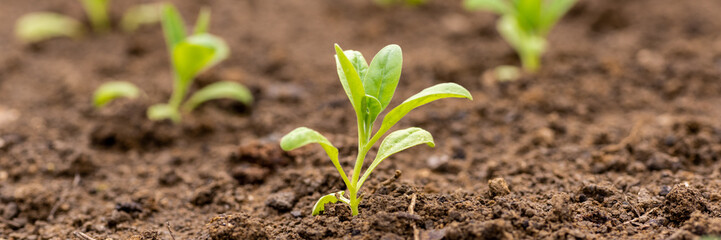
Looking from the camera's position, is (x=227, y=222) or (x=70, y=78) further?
(x=70, y=78)

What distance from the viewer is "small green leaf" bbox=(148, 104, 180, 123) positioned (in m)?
3.23

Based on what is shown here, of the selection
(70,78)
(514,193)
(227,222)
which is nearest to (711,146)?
(514,193)

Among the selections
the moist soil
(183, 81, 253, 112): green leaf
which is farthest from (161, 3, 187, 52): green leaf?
the moist soil

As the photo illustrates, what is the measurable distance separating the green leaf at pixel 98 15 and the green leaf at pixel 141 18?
0.41 feet

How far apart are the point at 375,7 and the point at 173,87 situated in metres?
1.90

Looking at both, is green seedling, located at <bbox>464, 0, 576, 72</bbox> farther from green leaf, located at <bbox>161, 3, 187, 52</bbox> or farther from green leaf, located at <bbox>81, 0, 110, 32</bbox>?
green leaf, located at <bbox>81, 0, 110, 32</bbox>

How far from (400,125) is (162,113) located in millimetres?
1239

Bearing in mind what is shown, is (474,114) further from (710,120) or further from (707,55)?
(707,55)

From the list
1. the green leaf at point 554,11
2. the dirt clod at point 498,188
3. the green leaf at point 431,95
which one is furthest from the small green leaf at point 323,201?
the green leaf at point 554,11

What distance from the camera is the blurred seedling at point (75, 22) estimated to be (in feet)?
14.7

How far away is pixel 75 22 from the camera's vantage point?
16.1 feet

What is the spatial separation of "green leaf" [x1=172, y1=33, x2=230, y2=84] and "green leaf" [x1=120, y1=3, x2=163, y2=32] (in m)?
1.60

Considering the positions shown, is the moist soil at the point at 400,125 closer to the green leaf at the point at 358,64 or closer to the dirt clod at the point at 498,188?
the dirt clod at the point at 498,188

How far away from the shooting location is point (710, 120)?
10.3ft
